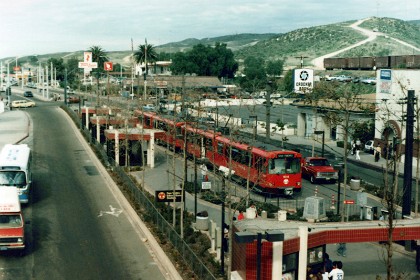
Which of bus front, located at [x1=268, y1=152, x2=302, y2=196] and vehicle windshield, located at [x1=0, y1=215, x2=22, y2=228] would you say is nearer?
vehicle windshield, located at [x1=0, y1=215, x2=22, y2=228]

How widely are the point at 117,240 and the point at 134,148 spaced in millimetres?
21161

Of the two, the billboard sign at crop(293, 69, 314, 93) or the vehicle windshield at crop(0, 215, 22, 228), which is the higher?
the billboard sign at crop(293, 69, 314, 93)

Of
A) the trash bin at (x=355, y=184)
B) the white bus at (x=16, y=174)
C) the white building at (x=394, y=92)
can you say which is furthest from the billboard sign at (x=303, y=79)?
the white bus at (x=16, y=174)

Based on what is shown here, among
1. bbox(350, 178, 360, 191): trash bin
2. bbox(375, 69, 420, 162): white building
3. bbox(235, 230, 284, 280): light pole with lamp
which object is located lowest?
bbox(350, 178, 360, 191): trash bin

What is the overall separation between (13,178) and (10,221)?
8.21 meters

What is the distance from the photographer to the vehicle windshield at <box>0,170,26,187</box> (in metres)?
31.4

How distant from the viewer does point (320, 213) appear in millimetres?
28047

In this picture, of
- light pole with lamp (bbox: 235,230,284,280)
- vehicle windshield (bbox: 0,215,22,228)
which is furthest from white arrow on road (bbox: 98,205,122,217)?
light pole with lamp (bbox: 235,230,284,280)

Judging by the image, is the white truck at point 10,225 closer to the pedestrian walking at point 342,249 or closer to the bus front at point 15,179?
the bus front at point 15,179

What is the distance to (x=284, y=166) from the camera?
35.9 meters

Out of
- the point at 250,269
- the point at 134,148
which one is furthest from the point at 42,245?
the point at 134,148

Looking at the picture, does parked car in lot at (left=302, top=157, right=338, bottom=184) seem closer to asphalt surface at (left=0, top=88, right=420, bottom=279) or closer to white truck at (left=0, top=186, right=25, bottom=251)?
asphalt surface at (left=0, top=88, right=420, bottom=279)

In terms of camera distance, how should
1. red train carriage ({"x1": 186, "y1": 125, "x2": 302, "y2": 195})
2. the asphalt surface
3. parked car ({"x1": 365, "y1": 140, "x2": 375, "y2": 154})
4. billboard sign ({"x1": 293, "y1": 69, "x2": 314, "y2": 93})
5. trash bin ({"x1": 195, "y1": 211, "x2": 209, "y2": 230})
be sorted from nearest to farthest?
the asphalt surface, trash bin ({"x1": 195, "y1": 211, "x2": 209, "y2": 230}), red train carriage ({"x1": 186, "y1": 125, "x2": 302, "y2": 195}), parked car ({"x1": 365, "y1": 140, "x2": 375, "y2": 154}), billboard sign ({"x1": 293, "y1": 69, "x2": 314, "y2": 93})

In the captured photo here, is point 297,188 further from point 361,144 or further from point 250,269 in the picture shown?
point 361,144
